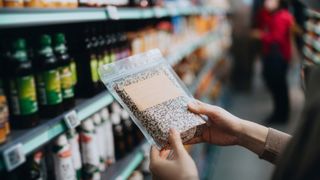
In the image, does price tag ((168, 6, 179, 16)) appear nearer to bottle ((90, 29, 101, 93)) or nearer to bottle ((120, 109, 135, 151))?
bottle ((120, 109, 135, 151))

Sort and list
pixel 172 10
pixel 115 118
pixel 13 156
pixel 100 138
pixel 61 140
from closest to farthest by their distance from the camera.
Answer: pixel 13 156, pixel 61 140, pixel 100 138, pixel 115 118, pixel 172 10

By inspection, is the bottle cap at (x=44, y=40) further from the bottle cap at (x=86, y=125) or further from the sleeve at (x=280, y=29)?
the sleeve at (x=280, y=29)

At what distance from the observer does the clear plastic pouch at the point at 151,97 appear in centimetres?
123

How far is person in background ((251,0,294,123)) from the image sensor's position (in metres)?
5.43

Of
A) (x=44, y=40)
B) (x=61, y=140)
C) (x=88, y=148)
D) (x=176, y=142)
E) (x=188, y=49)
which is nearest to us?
(x=176, y=142)

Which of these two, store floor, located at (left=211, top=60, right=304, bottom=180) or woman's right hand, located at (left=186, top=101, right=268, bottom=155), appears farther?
store floor, located at (left=211, top=60, right=304, bottom=180)

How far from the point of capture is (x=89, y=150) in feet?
5.52

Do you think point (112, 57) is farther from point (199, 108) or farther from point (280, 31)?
point (280, 31)

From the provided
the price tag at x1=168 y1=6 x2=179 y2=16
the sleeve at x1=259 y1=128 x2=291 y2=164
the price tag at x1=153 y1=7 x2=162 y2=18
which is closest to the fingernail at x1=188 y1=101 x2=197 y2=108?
the sleeve at x1=259 y1=128 x2=291 y2=164

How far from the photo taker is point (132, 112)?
1.23 m

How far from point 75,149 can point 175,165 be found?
0.65 metres

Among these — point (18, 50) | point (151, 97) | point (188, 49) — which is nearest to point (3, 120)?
point (18, 50)

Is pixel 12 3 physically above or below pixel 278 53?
above

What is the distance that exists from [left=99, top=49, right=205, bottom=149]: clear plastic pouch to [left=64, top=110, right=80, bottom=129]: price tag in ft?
0.65
